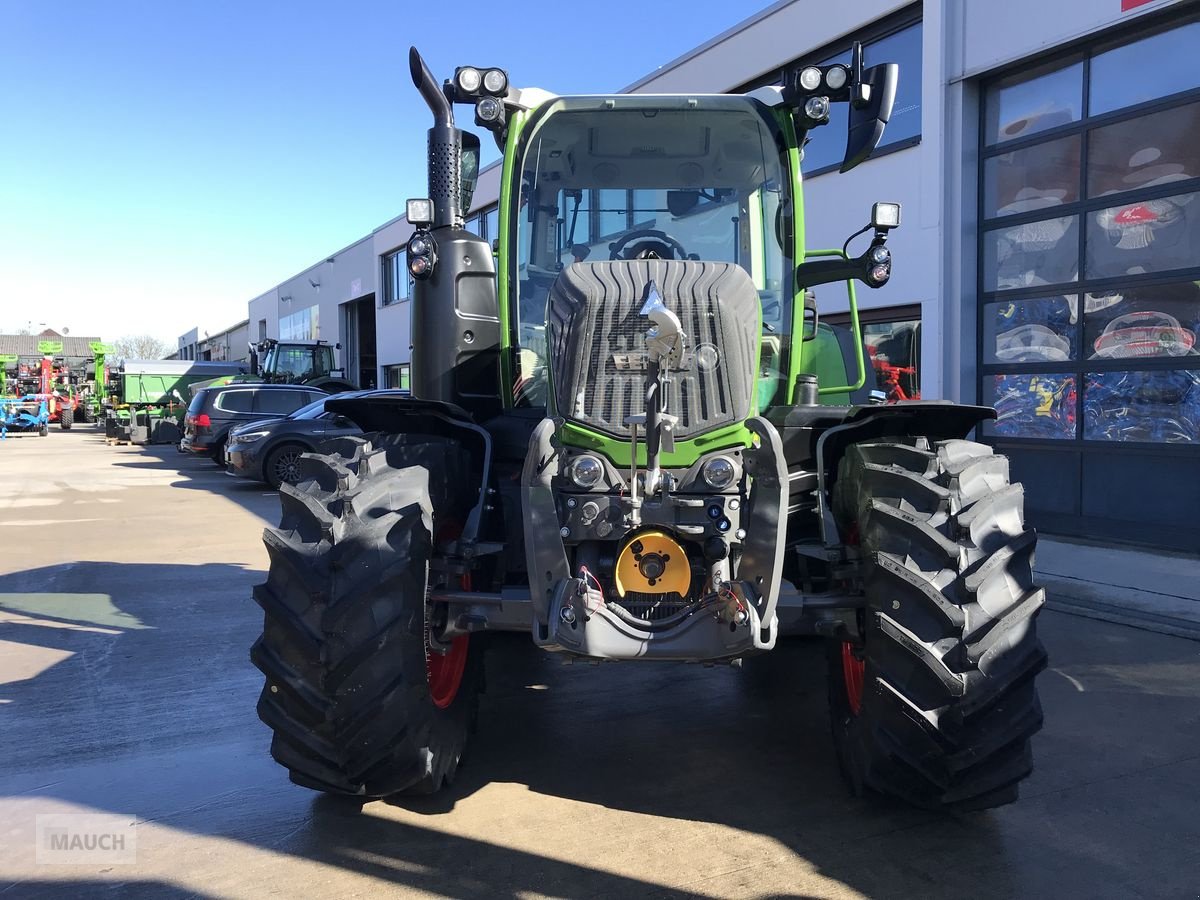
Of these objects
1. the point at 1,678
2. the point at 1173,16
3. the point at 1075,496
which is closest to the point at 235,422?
the point at 1,678

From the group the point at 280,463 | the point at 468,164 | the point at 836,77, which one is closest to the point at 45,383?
the point at 280,463

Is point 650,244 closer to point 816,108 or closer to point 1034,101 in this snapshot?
point 816,108

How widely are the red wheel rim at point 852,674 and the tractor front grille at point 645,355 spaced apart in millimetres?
1054

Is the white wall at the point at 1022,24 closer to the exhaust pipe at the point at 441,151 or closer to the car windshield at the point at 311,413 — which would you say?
the exhaust pipe at the point at 441,151

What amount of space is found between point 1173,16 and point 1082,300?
8.23ft

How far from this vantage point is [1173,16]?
802 centimetres

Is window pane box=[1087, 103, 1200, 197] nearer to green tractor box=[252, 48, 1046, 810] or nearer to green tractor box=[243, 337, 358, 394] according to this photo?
green tractor box=[252, 48, 1046, 810]

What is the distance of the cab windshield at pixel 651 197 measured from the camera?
13.4 feet

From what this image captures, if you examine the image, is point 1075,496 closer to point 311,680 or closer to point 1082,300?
point 1082,300

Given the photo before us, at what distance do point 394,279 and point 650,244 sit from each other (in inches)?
1071

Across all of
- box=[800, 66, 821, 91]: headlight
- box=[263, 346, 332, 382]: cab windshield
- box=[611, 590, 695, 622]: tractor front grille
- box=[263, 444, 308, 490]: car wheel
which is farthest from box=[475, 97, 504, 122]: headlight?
box=[263, 346, 332, 382]: cab windshield

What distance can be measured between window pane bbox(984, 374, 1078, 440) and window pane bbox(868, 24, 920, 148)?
3.01 metres

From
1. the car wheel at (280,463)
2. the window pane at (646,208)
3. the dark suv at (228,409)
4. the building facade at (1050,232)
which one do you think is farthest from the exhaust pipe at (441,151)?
the dark suv at (228,409)

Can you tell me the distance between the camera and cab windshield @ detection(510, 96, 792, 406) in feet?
13.4
